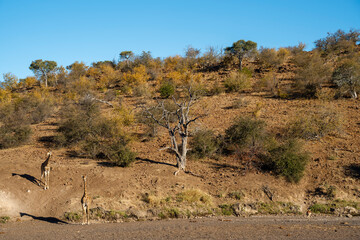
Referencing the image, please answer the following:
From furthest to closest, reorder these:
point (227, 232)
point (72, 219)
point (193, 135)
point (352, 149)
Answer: point (193, 135) → point (352, 149) → point (72, 219) → point (227, 232)

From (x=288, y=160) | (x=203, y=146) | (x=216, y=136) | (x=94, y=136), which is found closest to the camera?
(x=288, y=160)

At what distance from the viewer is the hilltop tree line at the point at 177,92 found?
52.0ft

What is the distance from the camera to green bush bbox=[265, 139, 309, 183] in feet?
43.8

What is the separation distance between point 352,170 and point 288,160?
3.32m

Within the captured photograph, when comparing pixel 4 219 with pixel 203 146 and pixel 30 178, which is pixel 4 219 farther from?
pixel 203 146

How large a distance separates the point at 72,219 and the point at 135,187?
3.16 metres

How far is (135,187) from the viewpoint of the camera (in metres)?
12.6

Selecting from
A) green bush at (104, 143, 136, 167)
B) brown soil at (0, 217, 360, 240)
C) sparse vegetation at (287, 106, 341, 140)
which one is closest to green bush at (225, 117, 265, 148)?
sparse vegetation at (287, 106, 341, 140)

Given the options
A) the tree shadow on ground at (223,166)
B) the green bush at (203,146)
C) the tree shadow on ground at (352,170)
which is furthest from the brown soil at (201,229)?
the green bush at (203,146)

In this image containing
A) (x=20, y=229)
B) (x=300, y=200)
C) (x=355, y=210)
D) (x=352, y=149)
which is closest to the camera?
(x=20, y=229)

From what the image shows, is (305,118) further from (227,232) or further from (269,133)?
(227,232)

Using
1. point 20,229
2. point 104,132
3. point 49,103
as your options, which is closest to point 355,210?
point 20,229

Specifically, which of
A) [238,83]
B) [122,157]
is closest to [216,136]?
[122,157]

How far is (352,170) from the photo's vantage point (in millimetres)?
13656
